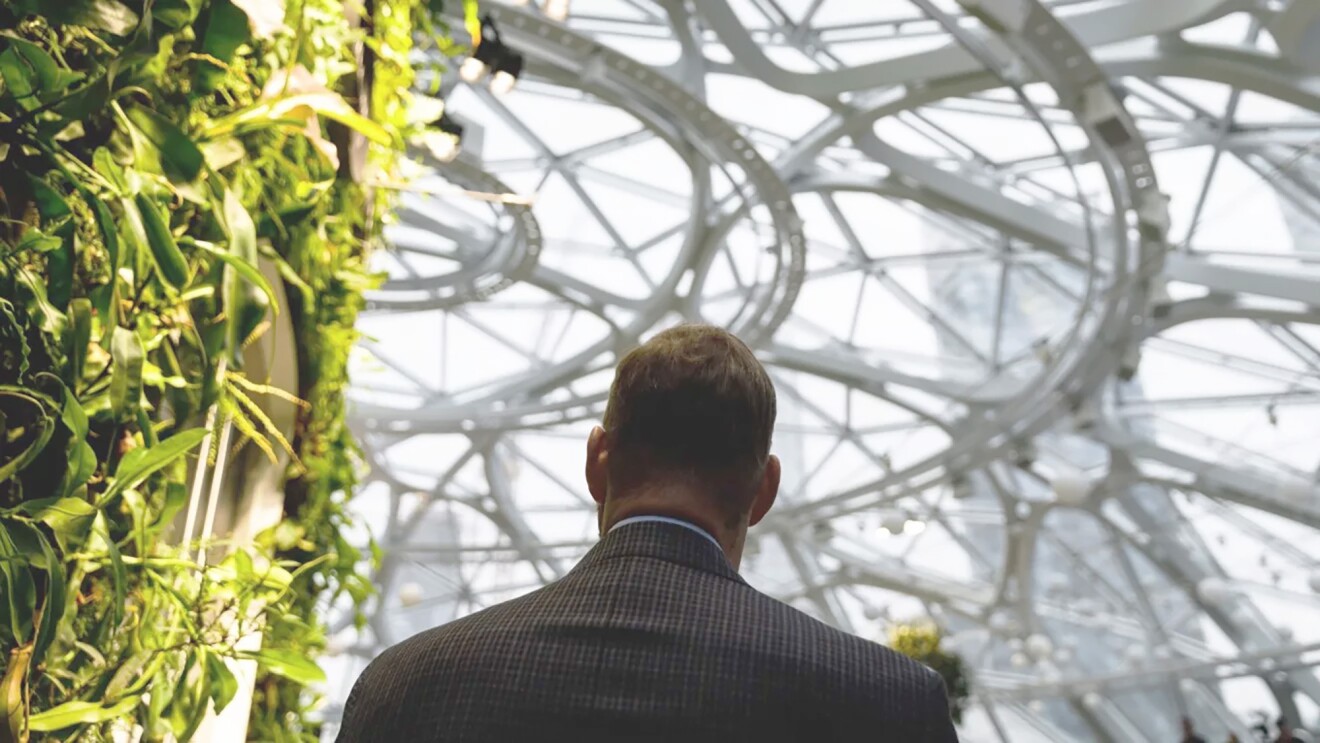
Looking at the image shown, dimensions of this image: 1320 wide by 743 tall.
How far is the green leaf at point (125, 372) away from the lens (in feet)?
5.82

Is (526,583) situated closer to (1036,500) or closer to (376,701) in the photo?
(1036,500)

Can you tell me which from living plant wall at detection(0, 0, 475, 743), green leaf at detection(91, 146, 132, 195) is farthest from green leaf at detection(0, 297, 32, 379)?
green leaf at detection(91, 146, 132, 195)

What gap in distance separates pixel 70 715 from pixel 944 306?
802 inches

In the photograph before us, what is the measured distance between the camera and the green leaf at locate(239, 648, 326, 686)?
2.12 metres

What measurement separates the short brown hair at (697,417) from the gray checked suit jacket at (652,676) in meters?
0.17

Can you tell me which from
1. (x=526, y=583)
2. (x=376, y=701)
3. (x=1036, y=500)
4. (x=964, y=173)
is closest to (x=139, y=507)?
(x=376, y=701)

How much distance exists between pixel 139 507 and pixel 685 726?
39.5 inches

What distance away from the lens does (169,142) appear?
1761 millimetres

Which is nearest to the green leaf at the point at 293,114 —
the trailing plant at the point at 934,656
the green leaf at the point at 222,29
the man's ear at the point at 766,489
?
the green leaf at the point at 222,29

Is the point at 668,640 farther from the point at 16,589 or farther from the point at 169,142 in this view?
the point at 169,142

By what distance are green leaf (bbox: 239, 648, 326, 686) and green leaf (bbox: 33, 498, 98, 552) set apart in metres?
0.45

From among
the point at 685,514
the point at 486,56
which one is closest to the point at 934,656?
the point at 486,56

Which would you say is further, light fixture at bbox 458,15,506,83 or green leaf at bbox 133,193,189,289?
light fixture at bbox 458,15,506,83

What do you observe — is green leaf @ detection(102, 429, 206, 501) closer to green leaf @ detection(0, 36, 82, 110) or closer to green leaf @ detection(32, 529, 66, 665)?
green leaf @ detection(32, 529, 66, 665)
